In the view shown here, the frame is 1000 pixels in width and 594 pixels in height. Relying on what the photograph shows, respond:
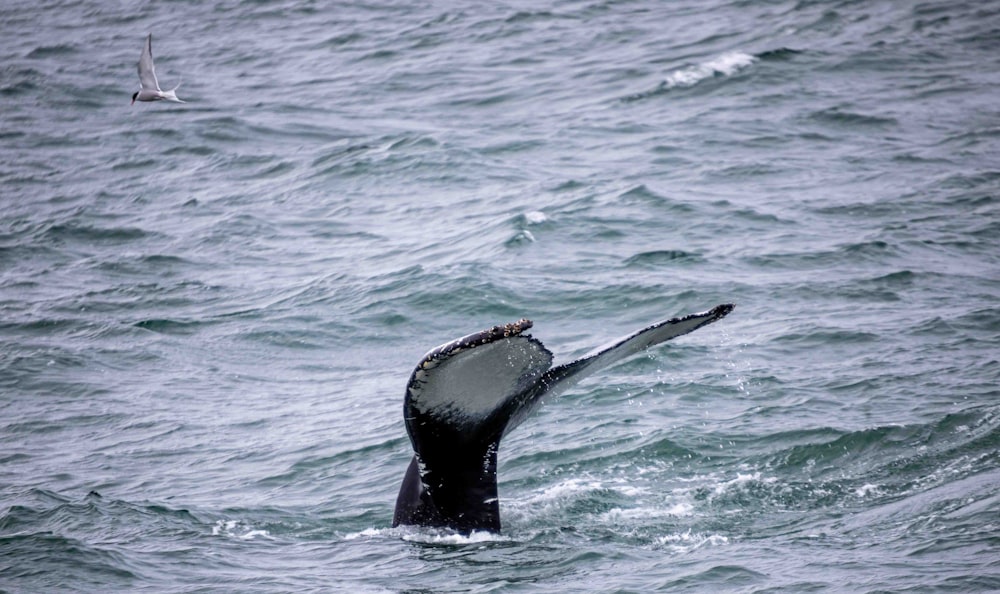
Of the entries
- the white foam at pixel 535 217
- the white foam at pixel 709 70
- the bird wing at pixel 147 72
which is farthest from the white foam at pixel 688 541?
the white foam at pixel 709 70

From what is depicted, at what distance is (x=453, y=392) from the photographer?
558 centimetres

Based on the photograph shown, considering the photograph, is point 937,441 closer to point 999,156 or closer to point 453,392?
point 453,392

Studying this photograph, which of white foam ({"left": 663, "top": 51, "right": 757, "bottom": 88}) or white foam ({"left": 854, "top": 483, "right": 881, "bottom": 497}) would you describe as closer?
white foam ({"left": 854, "top": 483, "right": 881, "bottom": 497})

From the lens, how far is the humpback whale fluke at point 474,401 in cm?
539

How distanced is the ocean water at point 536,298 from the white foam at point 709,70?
0.08 metres

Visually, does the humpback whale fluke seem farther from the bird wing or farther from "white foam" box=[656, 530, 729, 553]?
the bird wing

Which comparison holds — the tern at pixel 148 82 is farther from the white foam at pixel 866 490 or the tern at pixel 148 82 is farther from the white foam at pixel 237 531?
the white foam at pixel 866 490

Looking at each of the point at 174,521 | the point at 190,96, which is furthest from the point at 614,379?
the point at 190,96

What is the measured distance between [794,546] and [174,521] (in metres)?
3.81

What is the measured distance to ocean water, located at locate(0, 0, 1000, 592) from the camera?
7.05 meters

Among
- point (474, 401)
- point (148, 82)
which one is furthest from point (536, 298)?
point (474, 401)

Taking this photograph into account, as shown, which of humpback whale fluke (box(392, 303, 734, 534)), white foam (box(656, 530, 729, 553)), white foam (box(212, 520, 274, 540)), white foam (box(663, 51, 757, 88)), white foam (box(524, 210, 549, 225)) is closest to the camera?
humpback whale fluke (box(392, 303, 734, 534))

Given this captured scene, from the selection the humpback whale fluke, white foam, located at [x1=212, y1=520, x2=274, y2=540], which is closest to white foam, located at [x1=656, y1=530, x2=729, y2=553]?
the humpback whale fluke

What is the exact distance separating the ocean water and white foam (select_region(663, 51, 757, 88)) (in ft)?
0.28
